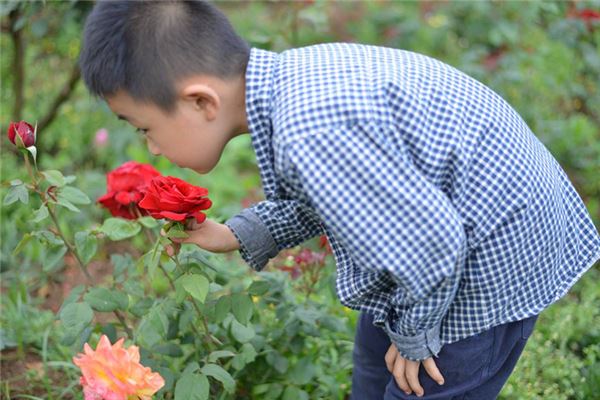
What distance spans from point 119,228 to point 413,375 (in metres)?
0.79

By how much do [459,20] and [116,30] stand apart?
3101 mm

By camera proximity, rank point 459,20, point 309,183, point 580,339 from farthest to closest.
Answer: point 459,20 → point 580,339 → point 309,183

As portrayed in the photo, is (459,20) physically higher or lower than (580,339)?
higher

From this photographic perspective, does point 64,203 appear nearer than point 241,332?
Yes

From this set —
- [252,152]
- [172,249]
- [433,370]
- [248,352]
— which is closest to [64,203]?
[172,249]

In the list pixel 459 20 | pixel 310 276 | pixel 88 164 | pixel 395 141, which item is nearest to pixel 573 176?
pixel 459 20

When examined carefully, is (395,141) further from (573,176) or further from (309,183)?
(573,176)

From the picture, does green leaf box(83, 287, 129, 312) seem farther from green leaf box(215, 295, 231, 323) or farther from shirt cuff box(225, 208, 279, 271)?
shirt cuff box(225, 208, 279, 271)

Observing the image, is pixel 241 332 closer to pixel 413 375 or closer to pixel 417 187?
pixel 413 375

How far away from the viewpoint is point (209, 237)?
189cm

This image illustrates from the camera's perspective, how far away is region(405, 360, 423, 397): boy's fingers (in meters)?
1.77

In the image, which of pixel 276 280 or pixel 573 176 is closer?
pixel 276 280

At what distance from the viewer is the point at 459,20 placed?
4.34 metres

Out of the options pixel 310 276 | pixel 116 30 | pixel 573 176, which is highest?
pixel 116 30
